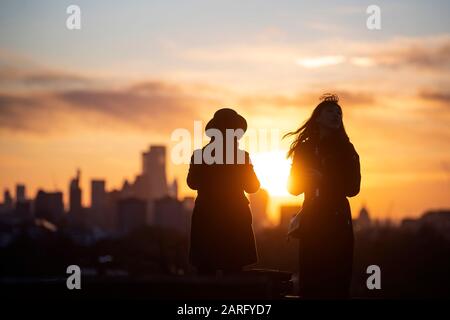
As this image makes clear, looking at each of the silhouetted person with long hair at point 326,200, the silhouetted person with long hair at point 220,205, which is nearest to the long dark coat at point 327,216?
the silhouetted person with long hair at point 326,200

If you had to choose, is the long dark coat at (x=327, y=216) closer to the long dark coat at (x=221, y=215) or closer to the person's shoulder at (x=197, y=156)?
the long dark coat at (x=221, y=215)

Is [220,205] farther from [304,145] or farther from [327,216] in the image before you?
[327,216]

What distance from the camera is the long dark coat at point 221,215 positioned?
15.1 metres

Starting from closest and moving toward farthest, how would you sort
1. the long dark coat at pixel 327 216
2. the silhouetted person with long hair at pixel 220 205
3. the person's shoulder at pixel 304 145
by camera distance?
1. the long dark coat at pixel 327 216
2. the person's shoulder at pixel 304 145
3. the silhouetted person with long hair at pixel 220 205

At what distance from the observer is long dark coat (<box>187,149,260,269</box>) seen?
15.1 m

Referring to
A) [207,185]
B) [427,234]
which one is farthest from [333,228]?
[427,234]

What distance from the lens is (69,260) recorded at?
17250cm

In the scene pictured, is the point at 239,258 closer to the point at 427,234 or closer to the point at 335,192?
the point at 335,192

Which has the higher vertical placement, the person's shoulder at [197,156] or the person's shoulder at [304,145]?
the person's shoulder at [304,145]

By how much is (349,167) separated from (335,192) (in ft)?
1.02

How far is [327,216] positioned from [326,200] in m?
0.18

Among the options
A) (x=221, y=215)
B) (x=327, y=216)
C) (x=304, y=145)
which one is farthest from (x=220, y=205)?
(x=327, y=216)

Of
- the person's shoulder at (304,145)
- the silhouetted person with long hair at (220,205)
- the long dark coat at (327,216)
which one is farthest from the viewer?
the silhouetted person with long hair at (220,205)

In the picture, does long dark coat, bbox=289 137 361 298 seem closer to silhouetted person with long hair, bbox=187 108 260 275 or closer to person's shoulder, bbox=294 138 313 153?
person's shoulder, bbox=294 138 313 153
